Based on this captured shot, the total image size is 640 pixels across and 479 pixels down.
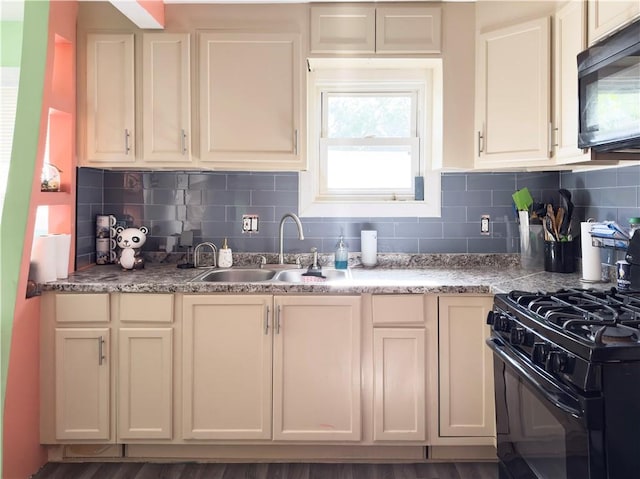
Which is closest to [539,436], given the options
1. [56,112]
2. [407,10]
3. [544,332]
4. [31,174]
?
[544,332]

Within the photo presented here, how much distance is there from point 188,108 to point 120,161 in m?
0.45

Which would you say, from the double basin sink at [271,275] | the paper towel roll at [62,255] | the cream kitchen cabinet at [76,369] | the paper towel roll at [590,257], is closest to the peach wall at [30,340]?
the cream kitchen cabinet at [76,369]

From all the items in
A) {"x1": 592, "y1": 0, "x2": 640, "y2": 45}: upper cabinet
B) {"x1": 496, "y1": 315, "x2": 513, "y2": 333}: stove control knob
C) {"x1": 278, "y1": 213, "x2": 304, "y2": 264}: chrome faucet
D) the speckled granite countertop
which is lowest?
{"x1": 496, "y1": 315, "x2": 513, "y2": 333}: stove control knob

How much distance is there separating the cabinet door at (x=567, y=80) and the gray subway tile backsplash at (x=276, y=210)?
0.67 m

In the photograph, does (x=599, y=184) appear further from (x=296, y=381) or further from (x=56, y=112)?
(x=56, y=112)

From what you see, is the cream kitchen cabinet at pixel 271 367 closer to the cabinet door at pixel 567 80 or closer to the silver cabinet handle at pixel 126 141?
the silver cabinet handle at pixel 126 141

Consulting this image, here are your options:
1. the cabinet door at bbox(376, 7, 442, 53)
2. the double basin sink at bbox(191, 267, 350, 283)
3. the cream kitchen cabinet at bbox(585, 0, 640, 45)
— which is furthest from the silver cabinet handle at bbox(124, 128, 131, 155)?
the cream kitchen cabinet at bbox(585, 0, 640, 45)

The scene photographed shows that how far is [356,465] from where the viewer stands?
2660 mm

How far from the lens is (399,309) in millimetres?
2578

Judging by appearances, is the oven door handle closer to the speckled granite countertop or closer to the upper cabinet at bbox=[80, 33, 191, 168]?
the speckled granite countertop

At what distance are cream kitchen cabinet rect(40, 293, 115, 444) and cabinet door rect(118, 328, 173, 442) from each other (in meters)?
0.07

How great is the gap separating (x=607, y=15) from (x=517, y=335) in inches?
50.7

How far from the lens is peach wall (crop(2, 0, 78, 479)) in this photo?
2.36m

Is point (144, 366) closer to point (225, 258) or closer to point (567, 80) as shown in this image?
point (225, 258)
